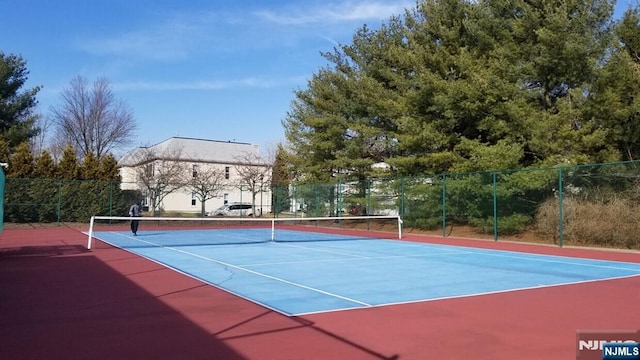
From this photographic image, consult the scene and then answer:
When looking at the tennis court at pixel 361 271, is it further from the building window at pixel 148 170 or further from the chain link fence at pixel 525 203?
the building window at pixel 148 170

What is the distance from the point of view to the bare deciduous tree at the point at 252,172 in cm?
5027

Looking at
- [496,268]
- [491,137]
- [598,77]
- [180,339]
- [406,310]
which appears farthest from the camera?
[491,137]

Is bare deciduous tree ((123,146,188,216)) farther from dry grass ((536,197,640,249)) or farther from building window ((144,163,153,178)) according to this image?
dry grass ((536,197,640,249))

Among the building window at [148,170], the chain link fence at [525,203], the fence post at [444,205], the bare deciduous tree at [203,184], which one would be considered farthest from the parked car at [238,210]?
the fence post at [444,205]

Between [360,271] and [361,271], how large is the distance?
0.08ft

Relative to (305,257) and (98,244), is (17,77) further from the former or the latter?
(305,257)

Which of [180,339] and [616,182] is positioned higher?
[616,182]

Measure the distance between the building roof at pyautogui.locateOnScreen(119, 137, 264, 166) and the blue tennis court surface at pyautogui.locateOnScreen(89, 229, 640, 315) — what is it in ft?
149

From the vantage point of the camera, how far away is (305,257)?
15672 millimetres

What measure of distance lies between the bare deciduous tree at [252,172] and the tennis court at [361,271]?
26.8 m

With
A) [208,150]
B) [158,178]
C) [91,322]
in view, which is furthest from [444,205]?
[208,150]

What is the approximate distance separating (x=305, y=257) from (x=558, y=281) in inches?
276

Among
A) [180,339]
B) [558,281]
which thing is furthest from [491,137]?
[180,339]

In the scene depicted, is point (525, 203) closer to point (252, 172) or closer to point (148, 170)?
point (148, 170)
